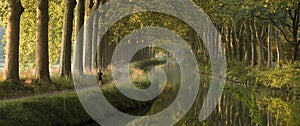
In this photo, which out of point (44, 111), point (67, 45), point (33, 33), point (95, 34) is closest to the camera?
point (44, 111)

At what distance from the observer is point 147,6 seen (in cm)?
4341

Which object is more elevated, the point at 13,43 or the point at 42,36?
the point at 42,36

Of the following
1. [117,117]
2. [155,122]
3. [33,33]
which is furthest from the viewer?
[33,33]

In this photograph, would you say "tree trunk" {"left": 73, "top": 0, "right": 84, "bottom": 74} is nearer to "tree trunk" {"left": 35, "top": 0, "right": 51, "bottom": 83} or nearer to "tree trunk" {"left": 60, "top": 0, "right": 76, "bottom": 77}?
"tree trunk" {"left": 60, "top": 0, "right": 76, "bottom": 77}

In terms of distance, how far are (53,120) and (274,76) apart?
11002mm

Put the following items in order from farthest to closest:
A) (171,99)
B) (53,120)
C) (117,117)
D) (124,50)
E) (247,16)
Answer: (124,50) < (247,16) < (171,99) < (117,117) < (53,120)

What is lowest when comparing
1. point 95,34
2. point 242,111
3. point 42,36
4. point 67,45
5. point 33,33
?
point 242,111

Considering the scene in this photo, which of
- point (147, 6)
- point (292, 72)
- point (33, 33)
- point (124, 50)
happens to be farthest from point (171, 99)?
point (124, 50)

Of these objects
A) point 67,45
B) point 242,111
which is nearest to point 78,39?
point 67,45

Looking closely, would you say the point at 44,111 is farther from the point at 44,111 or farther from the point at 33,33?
the point at 33,33

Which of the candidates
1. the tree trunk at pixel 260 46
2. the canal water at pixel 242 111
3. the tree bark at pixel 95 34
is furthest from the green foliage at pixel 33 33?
the tree trunk at pixel 260 46

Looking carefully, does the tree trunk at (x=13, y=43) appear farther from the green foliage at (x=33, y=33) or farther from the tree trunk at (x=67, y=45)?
the green foliage at (x=33, y=33)

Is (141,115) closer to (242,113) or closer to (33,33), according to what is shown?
(242,113)

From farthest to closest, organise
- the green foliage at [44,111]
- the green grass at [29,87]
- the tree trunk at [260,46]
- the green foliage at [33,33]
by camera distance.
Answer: the tree trunk at [260,46], the green foliage at [33,33], the green grass at [29,87], the green foliage at [44,111]
